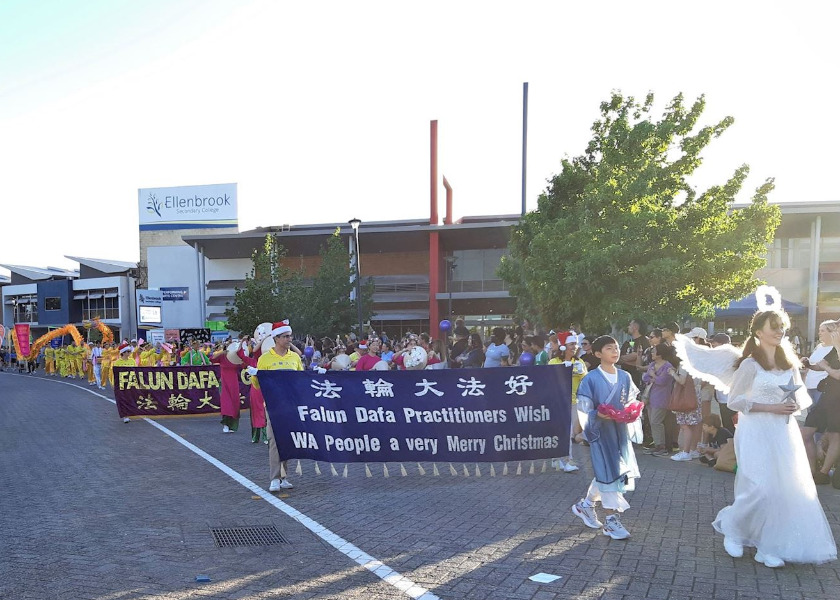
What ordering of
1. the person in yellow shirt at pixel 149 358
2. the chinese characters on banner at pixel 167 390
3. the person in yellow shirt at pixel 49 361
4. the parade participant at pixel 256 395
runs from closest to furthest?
the parade participant at pixel 256 395 → the chinese characters on banner at pixel 167 390 → the person in yellow shirt at pixel 149 358 → the person in yellow shirt at pixel 49 361

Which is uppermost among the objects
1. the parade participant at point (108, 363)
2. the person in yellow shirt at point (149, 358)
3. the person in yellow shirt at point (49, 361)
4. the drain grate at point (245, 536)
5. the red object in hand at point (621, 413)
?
the red object in hand at point (621, 413)

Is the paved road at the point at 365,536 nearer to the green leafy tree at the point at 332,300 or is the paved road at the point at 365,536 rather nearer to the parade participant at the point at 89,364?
the parade participant at the point at 89,364

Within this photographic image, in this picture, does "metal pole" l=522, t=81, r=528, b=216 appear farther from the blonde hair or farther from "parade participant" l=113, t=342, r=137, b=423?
the blonde hair

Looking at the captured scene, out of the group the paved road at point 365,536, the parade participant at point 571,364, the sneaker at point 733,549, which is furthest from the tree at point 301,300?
the sneaker at point 733,549

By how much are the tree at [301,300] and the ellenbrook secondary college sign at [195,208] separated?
27.7 metres

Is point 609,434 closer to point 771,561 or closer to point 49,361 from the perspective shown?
Answer: point 771,561

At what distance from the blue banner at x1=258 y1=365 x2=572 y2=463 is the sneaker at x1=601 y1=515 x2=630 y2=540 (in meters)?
2.47

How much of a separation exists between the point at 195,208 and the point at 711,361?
209 ft

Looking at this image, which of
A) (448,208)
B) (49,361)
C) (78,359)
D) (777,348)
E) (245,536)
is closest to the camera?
(777,348)

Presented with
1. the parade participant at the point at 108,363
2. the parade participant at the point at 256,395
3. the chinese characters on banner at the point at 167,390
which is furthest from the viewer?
the parade participant at the point at 108,363

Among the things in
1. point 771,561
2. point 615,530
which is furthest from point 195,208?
point 771,561

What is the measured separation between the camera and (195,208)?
64062 mm

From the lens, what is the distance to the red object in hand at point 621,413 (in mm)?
5578

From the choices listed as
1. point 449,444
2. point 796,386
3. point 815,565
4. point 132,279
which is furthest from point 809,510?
point 132,279
